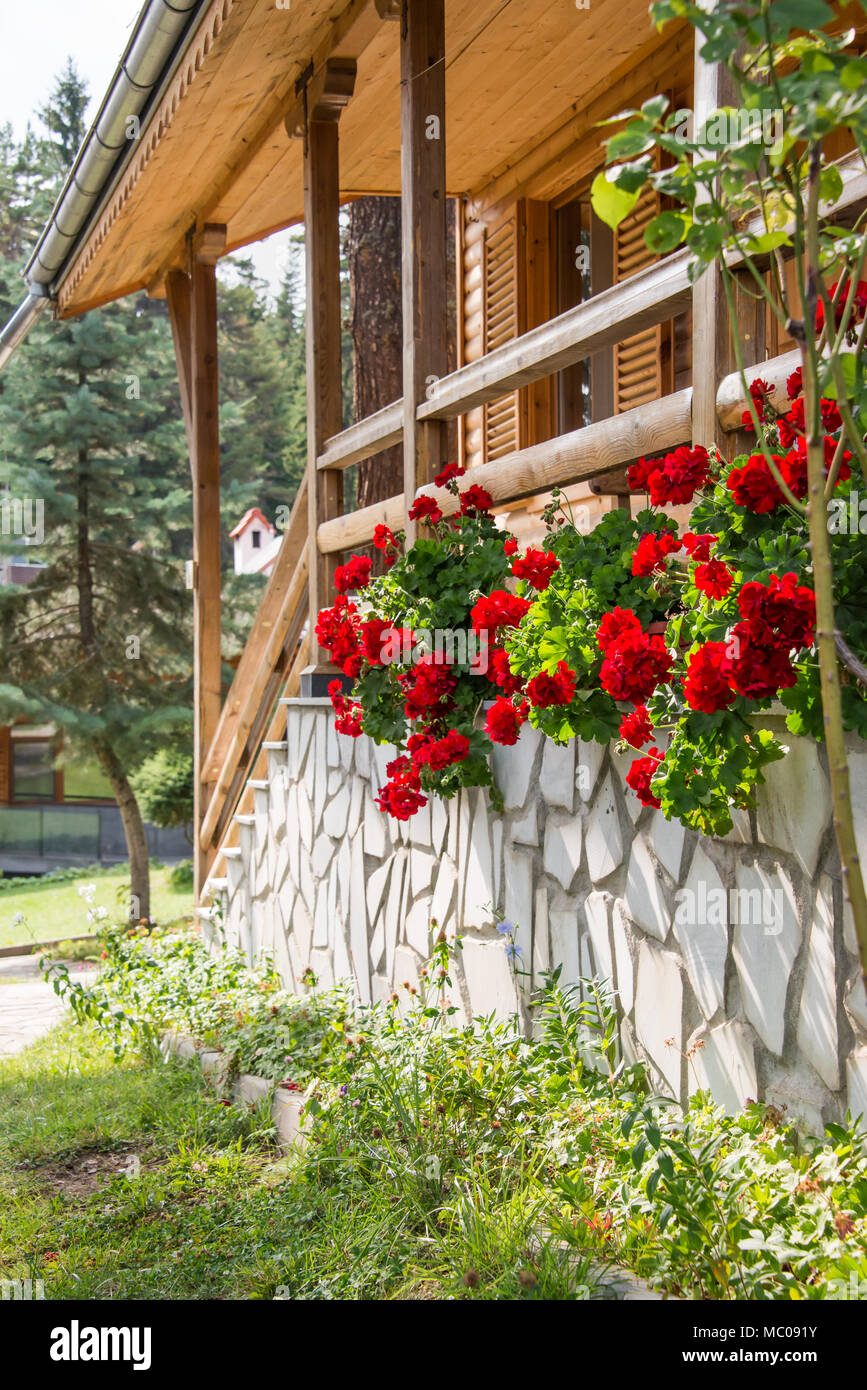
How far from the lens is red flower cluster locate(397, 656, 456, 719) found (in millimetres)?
3666

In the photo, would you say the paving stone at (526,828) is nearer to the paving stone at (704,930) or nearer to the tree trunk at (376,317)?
the paving stone at (704,930)

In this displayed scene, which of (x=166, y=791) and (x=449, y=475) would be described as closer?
(x=449, y=475)

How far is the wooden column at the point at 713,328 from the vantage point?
263 centimetres

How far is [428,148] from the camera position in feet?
14.0

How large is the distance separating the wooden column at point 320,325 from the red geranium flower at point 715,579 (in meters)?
3.12

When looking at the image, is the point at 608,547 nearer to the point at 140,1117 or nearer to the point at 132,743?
the point at 140,1117

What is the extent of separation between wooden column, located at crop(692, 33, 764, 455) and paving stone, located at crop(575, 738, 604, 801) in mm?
822

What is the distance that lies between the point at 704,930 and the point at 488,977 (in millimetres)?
1154

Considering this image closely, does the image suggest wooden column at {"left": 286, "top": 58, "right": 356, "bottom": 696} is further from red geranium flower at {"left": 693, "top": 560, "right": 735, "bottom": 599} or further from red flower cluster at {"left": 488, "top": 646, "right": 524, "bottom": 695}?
red geranium flower at {"left": 693, "top": 560, "right": 735, "bottom": 599}

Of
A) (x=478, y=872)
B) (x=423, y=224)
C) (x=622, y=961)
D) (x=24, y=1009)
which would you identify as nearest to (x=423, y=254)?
(x=423, y=224)

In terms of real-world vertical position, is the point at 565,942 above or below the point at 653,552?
below

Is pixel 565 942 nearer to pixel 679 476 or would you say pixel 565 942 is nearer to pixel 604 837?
pixel 604 837

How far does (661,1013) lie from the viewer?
282 cm

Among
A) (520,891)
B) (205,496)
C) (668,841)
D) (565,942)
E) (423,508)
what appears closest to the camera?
(668,841)
